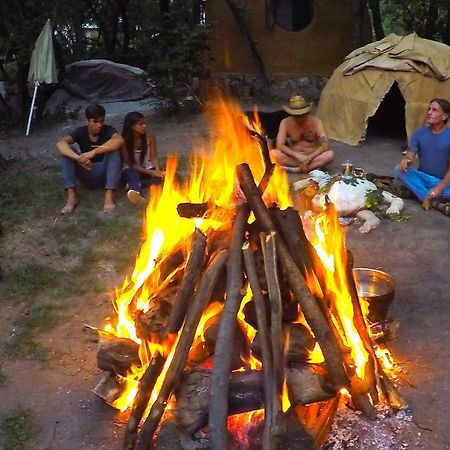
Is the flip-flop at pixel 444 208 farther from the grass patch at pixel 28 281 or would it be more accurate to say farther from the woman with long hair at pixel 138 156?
the grass patch at pixel 28 281

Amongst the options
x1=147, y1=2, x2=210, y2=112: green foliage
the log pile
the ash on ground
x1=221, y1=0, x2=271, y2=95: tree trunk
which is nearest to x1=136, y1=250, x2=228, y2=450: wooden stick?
the log pile

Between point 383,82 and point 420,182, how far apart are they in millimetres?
3171

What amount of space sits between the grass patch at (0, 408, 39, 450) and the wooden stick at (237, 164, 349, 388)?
1.64 m

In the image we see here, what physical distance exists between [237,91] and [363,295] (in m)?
9.87

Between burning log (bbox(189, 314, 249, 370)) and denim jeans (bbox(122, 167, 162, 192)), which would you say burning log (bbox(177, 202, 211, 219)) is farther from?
denim jeans (bbox(122, 167, 162, 192))

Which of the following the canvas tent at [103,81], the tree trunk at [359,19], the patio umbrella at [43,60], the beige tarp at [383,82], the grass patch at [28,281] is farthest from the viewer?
the canvas tent at [103,81]

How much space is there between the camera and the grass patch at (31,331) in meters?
4.02

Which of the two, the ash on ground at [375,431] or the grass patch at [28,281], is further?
the grass patch at [28,281]

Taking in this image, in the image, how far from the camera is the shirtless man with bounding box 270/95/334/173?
772 cm

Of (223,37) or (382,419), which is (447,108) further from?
(223,37)

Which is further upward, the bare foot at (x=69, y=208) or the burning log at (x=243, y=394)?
the burning log at (x=243, y=394)

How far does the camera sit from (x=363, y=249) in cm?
555

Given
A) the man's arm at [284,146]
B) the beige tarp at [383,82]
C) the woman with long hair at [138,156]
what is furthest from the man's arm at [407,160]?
the woman with long hair at [138,156]

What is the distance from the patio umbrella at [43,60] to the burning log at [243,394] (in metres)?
9.12
